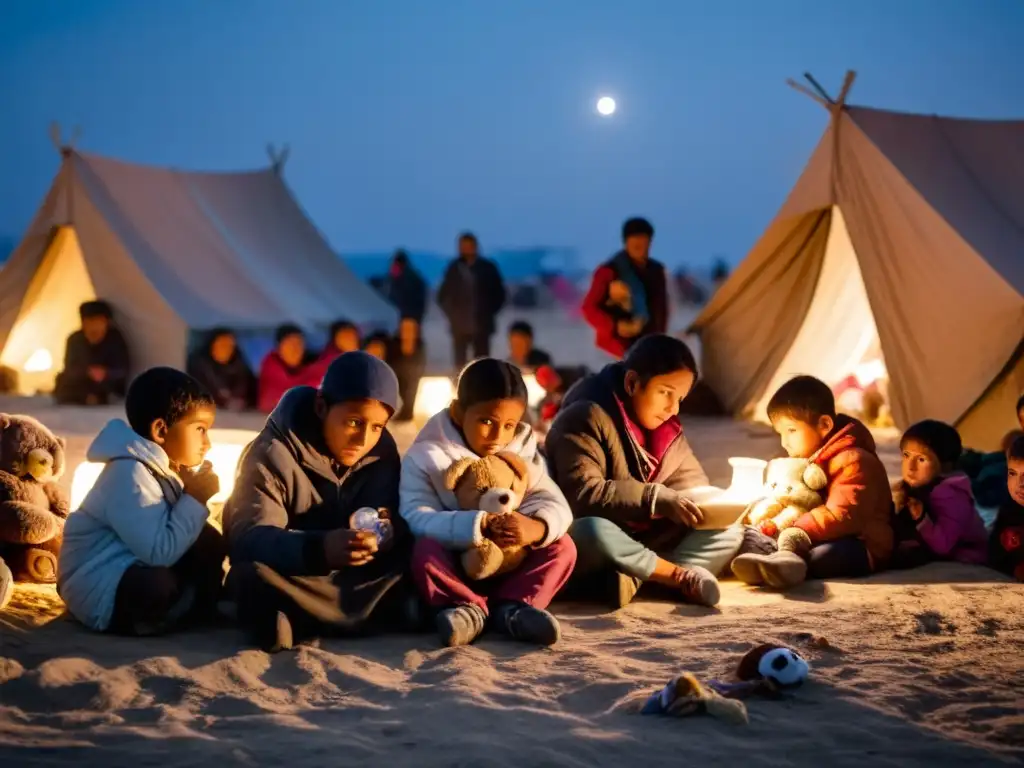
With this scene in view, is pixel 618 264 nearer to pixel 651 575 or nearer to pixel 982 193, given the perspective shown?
pixel 982 193

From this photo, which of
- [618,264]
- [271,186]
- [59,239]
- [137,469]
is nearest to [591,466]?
[137,469]

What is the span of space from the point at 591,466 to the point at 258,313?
712 centimetres

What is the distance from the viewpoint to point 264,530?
345cm

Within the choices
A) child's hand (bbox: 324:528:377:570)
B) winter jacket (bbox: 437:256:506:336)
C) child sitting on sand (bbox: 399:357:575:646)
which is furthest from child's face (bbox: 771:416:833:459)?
winter jacket (bbox: 437:256:506:336)

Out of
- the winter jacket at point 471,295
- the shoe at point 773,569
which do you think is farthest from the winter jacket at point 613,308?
the shoe at point 773,569

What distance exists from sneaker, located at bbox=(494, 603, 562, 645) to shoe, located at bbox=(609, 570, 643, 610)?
399 mm

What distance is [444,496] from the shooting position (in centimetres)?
366

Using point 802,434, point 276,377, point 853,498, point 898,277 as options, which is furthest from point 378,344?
point 853,498

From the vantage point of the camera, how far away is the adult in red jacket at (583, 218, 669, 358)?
788 cm

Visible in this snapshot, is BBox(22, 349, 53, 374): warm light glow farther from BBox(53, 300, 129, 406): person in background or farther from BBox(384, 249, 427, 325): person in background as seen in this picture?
BBox(384, 249, 427, 325): person in background

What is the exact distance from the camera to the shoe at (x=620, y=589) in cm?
391

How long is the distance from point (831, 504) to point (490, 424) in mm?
1364

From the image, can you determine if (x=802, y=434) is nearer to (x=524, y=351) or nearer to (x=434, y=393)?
(x=434, y=393)

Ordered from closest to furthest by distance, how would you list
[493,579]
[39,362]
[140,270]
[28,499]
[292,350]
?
[493,579] → [28,499] → [292,350] → [140,270] → [39,362]
